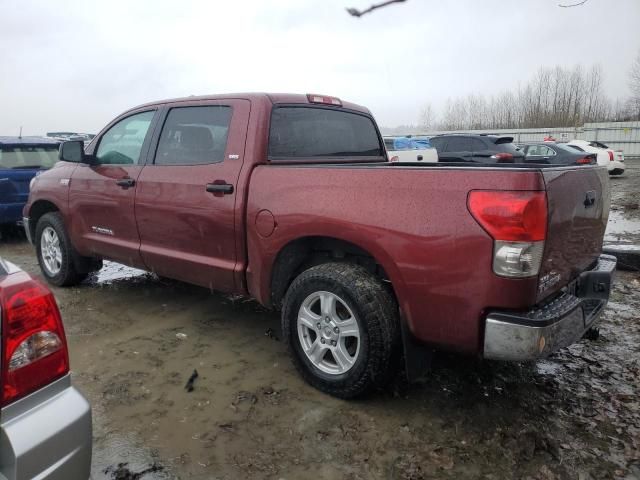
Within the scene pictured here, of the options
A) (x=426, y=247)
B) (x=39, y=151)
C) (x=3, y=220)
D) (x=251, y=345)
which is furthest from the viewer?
(x=39, y=151)

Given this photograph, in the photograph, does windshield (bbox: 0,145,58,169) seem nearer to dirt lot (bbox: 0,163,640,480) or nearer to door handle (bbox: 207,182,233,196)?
dirt lot (bbox: 0,163,640,480)

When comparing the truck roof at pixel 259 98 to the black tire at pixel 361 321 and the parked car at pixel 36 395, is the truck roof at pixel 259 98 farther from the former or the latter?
the parked car at pixel 36 395

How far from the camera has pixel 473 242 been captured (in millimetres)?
2320

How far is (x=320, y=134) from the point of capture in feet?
12.6

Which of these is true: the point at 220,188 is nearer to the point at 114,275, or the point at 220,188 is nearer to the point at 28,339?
the point at 28,339

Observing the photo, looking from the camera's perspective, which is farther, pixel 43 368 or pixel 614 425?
pixel 614 425

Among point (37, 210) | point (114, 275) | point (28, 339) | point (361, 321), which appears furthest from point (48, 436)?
point (37, 210)

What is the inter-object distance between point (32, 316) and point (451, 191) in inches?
72.1

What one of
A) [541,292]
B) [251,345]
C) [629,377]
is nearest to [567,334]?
[541,292]

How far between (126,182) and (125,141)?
51cm

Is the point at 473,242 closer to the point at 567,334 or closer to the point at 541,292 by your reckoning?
the point at 541,292

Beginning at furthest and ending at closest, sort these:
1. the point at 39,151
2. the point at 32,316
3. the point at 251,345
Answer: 1. the point at 39,151
2. the point at 251,345
3. the point at 32,316

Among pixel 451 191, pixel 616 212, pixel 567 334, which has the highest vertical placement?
pixel 451 191

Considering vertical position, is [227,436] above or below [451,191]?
below
